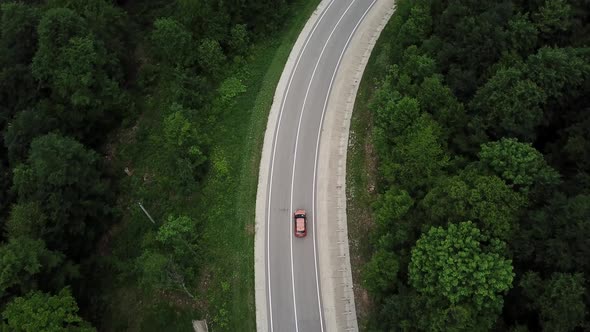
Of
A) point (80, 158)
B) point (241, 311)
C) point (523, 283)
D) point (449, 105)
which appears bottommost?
point (523, 283)

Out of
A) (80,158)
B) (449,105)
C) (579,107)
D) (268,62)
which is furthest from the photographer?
(268,62)

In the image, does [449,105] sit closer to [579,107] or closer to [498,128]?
[498,128]

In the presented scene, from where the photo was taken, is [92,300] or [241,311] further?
[92,300]

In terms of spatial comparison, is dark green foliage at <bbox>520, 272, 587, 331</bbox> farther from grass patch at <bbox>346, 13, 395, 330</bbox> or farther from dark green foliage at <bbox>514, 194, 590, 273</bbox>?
grass patch at <bbox>346, 13, 395, 330</bbox>

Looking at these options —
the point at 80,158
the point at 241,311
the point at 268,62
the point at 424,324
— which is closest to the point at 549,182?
the point at 424,324

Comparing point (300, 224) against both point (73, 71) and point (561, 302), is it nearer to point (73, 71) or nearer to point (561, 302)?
point (561, 302)

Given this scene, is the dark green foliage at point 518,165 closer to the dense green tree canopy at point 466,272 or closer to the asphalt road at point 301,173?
the dense green tree canopy at point 466,272

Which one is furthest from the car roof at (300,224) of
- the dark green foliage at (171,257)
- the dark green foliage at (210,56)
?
the dark green foliage at (210,56)
